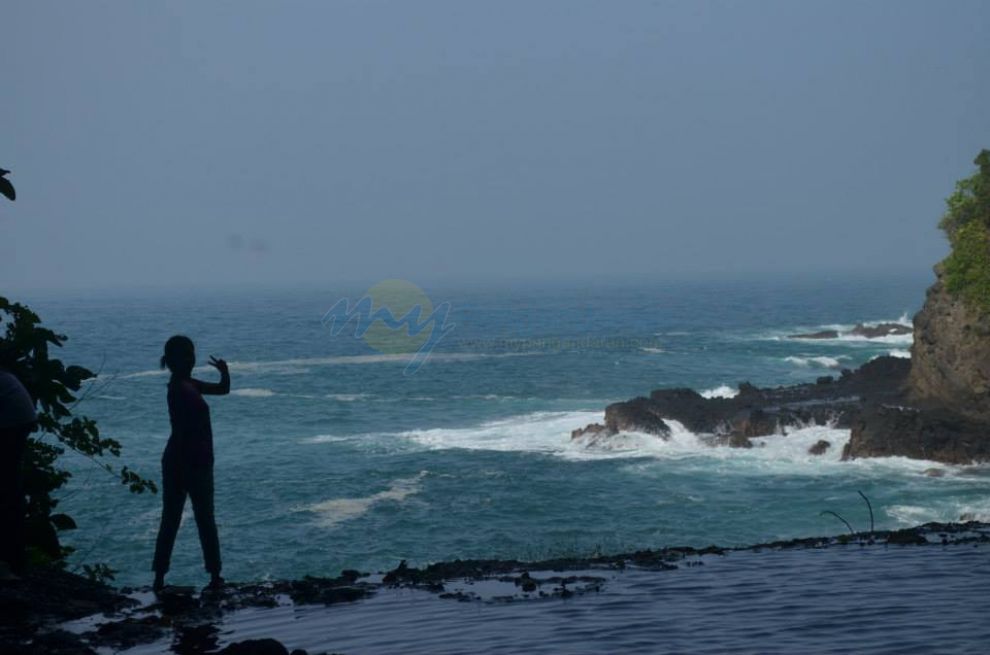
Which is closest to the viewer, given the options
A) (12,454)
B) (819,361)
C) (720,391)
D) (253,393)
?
(12,454)

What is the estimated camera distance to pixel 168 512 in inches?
417

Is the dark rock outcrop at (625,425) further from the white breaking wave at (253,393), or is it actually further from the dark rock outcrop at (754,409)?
the white breaking wave at (253,393)

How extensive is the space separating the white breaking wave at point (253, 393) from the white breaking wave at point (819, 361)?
31537 millimetres

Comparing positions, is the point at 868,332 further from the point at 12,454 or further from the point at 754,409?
the point at 12,454

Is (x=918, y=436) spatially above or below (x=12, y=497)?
below

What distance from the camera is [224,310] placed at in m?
180

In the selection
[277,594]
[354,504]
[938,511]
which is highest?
[277,594]

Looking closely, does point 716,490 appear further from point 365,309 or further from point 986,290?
point 365,309

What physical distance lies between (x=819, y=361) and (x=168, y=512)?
66127 millimetres

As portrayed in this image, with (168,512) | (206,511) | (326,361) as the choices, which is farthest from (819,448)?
(326,361)

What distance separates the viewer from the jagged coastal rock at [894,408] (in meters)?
36.6

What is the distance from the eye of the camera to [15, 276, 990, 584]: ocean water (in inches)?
1161

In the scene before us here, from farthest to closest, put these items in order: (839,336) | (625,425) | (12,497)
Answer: (839,336) → (625,425) → (12,497)

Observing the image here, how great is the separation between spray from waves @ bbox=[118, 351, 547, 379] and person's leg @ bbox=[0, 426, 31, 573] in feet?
221
